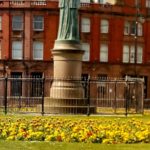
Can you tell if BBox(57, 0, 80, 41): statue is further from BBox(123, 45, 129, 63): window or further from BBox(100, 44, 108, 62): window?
BBox(123, 45, 129, 63): window

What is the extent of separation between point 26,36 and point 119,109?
33639 mm

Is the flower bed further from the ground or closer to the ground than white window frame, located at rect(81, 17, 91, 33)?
closer to the ground

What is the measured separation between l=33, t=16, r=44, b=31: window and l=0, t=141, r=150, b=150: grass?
5328cm

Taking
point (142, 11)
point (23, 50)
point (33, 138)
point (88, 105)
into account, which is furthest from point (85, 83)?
point (142, 11)

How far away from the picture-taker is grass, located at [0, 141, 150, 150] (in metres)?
15.6

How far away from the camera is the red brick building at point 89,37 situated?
69.2 meters

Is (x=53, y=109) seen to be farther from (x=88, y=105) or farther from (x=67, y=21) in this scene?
(x=67, y=21)

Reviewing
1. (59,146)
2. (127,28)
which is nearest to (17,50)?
(127,28)

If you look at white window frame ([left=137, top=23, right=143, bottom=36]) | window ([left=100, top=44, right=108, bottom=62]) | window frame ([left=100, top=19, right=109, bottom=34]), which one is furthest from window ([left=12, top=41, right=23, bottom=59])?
white window frame ([left=137, top=23, right=143, bottom=36])

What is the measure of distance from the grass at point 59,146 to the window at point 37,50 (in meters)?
53.1

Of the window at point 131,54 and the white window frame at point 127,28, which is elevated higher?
the white window frame at point 127,28

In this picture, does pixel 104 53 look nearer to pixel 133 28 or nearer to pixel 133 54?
pixel 133 54

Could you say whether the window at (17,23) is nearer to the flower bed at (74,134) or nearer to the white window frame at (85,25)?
the white window frame at (85,25)

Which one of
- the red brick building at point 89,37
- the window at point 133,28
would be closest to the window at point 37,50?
the red brick building at point 89,37
